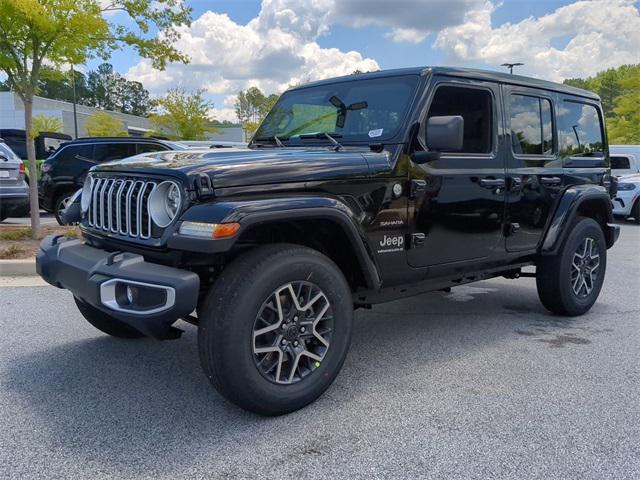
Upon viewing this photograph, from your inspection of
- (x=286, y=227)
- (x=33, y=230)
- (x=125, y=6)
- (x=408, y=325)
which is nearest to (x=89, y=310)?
(x=286, y=227)

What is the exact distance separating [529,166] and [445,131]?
1376 mm

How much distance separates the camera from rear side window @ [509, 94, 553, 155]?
4.38 metres

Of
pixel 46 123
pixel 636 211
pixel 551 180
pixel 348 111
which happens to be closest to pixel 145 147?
pixel 348 111

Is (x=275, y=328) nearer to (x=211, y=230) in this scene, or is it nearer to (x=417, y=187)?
(x=211, y=230)

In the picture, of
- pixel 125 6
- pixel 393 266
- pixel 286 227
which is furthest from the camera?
pixel 125 6

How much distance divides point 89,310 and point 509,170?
3273mm

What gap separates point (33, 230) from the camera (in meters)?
8.25

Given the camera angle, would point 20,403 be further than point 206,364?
Yes

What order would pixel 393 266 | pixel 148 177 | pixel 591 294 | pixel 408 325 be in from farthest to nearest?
1. pixel 591 294
2. pixel 408 325
3. pixel 393 266
4. pixel 148 177

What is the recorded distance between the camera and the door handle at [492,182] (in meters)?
4.04

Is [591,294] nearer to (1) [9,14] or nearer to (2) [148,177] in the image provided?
(2) [148,177]

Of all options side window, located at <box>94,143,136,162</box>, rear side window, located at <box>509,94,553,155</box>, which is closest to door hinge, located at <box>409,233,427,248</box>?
rear side window, located at <box>509,94,553,155</box>

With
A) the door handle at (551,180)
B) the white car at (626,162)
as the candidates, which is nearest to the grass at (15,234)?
the door handle at (551,180)

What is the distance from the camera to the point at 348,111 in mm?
3998
